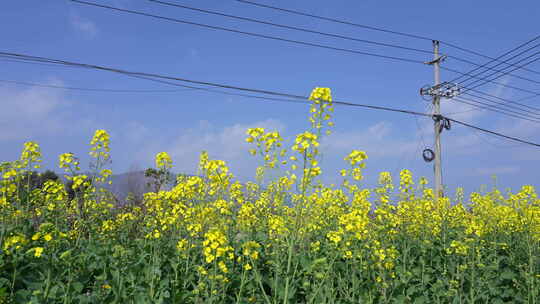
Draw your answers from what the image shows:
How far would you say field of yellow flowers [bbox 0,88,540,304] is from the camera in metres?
2.99

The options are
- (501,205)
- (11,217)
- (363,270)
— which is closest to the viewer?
(363,270)

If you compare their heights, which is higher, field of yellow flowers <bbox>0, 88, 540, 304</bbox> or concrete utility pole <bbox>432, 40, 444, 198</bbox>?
concrete utility pole <bbox>432, 40, 444, 198</bbox>

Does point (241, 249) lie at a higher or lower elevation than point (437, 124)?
lower

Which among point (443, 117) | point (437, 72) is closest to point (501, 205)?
point (443, 117)

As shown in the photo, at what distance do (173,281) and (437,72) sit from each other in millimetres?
19068

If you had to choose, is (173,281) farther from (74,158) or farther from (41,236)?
(74,158)

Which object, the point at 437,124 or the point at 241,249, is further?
the point at 437,124

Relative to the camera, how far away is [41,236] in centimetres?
317

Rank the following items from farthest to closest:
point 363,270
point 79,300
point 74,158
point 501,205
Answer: point 501,205, point 74,158, point 363,270, point 79,300

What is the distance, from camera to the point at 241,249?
431 centimetres

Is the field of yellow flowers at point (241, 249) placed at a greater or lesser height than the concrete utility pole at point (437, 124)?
lesser

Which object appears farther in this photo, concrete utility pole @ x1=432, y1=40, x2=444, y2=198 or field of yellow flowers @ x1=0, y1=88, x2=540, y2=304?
concrete utility pole @ x1=432, y1=40, x2=444, y2=198

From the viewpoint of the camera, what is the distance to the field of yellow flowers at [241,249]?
9.82ft

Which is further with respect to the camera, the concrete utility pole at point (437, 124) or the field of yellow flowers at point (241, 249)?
the concrete utility pole at point (437, 124)
